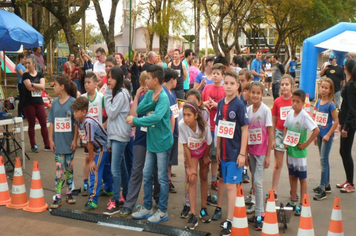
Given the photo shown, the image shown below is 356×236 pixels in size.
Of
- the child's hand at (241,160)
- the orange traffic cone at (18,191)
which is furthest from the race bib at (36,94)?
the child's hand at (241,160)

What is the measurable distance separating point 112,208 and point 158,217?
0.72 metres

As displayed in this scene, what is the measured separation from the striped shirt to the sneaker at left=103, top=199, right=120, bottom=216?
28.8 inches

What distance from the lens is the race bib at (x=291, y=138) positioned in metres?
6.01

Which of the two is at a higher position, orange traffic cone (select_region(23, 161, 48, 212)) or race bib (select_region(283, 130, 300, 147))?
race bib (select_region(283, 130, 300, 147))

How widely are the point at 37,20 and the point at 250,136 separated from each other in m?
27.1

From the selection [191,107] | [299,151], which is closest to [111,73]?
[191,107]

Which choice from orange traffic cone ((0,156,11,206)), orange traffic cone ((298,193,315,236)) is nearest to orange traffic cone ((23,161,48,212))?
orange traffic cone ((0,156,11,206))

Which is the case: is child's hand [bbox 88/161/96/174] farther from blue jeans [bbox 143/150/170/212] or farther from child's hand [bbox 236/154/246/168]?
child's hand [bbox 236/154/246/168]

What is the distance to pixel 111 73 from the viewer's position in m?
5.91

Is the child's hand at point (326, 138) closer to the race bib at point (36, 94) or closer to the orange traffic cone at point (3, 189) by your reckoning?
the orange traffic cone at point (3, 189)

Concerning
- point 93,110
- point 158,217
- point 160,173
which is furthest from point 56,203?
point 160,173

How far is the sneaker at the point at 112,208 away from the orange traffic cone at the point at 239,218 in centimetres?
183

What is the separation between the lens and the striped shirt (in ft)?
19.6

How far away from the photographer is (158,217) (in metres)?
5.63
